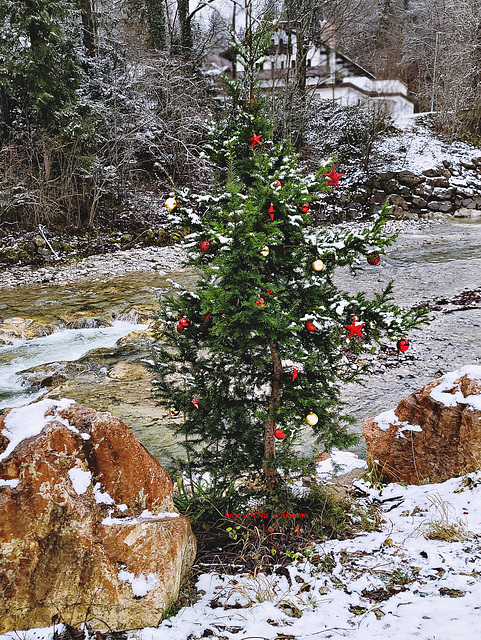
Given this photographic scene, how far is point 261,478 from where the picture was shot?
346cm

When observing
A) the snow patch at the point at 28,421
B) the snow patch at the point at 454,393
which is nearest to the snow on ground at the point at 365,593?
the snow patch at the point at 454,393

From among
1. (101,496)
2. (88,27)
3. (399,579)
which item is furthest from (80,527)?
(88,27)

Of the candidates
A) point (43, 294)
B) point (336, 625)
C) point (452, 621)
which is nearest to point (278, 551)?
point (336, 625)

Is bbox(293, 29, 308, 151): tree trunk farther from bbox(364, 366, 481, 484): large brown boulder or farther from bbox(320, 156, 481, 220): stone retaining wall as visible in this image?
bbox(364, 366, 481, 484): large brown boulder

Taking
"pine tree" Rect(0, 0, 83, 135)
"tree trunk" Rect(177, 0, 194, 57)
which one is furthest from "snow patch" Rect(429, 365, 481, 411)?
"tree trunk" Rect(177, 0, 194, 57)

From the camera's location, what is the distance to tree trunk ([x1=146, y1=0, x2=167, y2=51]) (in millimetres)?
22562

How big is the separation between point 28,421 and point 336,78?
96.0 feet

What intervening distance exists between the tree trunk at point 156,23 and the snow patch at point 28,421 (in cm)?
2417

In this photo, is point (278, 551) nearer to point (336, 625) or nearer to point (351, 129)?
point (336, 625)

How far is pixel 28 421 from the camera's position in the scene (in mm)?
2480

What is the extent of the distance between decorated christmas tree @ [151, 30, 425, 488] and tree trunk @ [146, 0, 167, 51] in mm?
22711

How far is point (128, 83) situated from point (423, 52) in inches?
791

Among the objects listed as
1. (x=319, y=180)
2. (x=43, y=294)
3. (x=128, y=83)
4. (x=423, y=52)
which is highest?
(x=423, y=52)

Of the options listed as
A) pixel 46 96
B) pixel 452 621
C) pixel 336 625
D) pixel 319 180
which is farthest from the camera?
pixel 46 96
